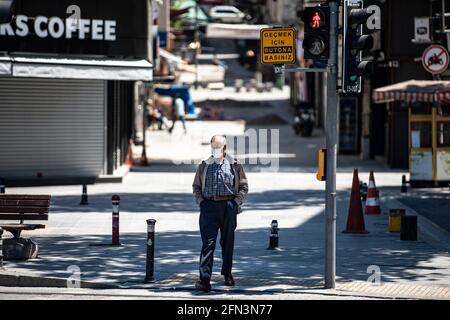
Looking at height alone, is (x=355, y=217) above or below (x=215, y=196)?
below

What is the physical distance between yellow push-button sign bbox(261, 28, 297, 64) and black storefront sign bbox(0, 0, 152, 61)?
14.3 meters

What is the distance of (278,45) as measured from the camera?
14.0m

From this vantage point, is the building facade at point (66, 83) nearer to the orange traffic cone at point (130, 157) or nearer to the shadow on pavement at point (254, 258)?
the orange traffic cone at point (130, 157)

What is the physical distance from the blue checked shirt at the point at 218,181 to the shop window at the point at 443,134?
16.5 m

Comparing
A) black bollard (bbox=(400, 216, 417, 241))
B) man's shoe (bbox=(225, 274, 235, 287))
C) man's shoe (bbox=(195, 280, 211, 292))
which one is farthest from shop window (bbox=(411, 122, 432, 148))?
man's shoe (bbox=(195, 280, 211, 292))

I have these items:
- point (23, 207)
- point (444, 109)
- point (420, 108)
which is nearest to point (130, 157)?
point (420, 108)

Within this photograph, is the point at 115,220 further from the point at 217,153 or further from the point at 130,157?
the point at 130,157

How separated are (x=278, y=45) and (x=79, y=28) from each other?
1491 cm

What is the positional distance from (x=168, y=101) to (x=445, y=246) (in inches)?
1995

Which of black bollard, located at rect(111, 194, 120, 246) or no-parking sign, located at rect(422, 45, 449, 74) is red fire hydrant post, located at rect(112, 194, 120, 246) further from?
no-parking sign, located at rect(422, 45, 449, 74)

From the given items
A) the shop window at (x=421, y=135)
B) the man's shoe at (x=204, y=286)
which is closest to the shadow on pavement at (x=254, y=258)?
the man's shoe at (x=204, y=286)
